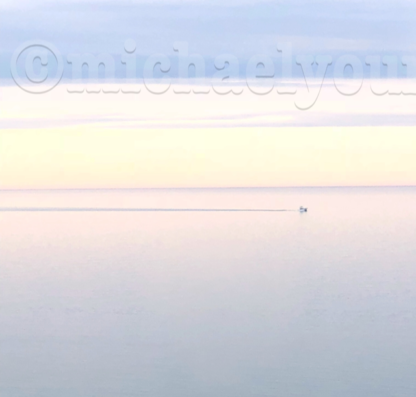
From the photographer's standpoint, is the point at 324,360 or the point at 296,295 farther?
the point at 296,295

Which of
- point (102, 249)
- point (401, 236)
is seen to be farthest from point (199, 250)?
point (401, 236)

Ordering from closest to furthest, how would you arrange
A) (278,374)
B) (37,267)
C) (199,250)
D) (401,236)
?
1. (278,374)
2. (37,267)
3. (199,250)
4. (401,236)

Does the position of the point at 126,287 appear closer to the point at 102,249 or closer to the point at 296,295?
the point at 296,295

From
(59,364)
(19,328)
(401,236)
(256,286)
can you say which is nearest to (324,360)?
(59,364)

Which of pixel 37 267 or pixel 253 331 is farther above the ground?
pixel 37 267

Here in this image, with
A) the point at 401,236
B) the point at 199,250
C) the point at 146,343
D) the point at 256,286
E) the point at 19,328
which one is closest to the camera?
the point at 146,343

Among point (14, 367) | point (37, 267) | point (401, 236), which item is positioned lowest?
point (14, 367)

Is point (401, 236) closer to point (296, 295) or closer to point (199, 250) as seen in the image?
point (199, 250)
